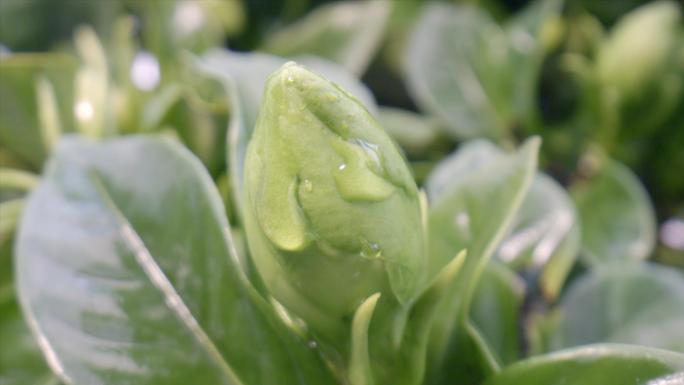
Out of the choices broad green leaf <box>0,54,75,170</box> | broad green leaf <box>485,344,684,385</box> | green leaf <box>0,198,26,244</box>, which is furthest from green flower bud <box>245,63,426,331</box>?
broad green leaf <box>0,54,75,170</box>

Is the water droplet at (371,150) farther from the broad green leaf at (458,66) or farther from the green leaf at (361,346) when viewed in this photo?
the broad green leaf at (458,66)

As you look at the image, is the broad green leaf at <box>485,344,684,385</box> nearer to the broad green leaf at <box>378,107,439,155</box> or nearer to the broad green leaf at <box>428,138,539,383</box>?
the broad green leaf at <box>428,138,539,383</box>

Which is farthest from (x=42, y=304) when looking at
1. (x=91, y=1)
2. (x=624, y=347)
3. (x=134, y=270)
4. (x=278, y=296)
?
(x=91, y=1)

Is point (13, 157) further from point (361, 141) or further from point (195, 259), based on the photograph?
point (361, 141)

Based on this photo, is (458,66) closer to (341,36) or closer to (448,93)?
(448,93)

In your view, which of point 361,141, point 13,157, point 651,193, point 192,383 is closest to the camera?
point 361,141

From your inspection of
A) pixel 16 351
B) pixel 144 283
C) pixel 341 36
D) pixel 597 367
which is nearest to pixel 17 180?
pixel 16 351

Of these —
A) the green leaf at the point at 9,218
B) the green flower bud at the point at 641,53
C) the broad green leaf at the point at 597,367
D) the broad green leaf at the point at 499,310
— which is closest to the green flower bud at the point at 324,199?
the broad green leaf at the point at 597,367
